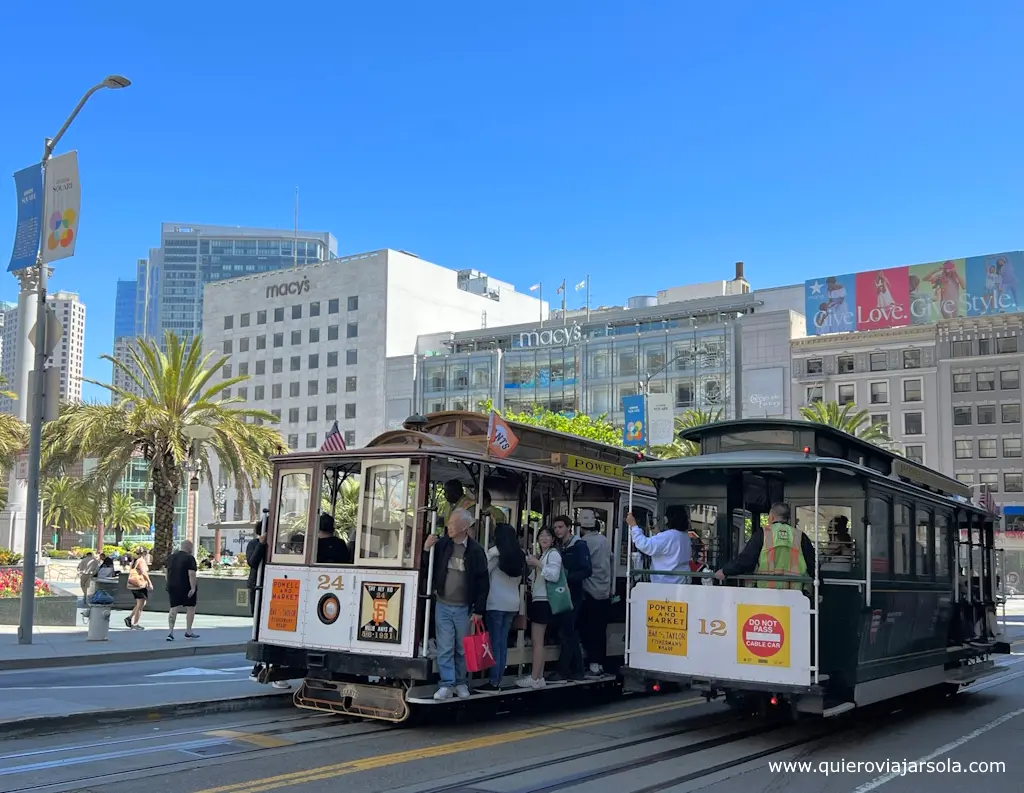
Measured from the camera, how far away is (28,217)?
19.8 metres

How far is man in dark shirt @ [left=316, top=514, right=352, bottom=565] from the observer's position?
1060 cm

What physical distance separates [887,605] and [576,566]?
3252 mm

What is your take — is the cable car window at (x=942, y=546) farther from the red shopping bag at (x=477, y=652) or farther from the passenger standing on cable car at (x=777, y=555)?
the red shopping bag at (x=477, y=652)

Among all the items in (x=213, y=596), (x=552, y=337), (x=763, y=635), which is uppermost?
(x=552, y=337)

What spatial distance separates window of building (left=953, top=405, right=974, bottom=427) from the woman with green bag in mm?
65721

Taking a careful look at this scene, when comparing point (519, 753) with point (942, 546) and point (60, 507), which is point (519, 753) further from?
point (60, 507)

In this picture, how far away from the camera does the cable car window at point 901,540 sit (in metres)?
11.0

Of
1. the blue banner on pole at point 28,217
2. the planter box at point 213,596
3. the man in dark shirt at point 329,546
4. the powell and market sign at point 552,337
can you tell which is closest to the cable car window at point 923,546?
the man in dark shirt at point 329,546

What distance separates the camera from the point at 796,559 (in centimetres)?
965

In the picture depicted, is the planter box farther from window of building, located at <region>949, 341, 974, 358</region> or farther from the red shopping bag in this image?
window of building, located at <region>949, 341, 974, 358</region>

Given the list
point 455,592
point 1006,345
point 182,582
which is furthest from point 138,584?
point 1006,345

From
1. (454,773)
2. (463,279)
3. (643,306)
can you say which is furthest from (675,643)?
(463,279)

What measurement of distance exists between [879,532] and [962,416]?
214 feet

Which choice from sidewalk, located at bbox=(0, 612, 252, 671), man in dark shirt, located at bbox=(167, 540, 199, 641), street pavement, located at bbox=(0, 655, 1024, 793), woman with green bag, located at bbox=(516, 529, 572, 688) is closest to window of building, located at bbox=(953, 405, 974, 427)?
sidewalk, located at bbox=(0, 612, 252, 671)
